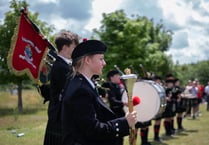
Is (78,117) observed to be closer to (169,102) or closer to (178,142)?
(178,142)

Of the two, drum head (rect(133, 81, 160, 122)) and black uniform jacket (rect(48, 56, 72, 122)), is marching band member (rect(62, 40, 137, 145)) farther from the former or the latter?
drum head (rect(133, 81, 160, 122))

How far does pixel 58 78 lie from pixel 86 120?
1.36 m

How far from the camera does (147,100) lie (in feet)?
25.7

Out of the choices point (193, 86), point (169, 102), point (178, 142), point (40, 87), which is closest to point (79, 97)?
point (40, 87)

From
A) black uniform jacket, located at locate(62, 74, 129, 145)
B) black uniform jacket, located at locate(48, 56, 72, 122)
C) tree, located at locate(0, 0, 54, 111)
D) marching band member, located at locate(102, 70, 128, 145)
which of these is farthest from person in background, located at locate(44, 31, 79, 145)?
tree, located at locate(0, 0, 54, 111)

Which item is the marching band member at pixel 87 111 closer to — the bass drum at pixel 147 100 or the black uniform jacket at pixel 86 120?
the black uniform jacket at pixel 86 120

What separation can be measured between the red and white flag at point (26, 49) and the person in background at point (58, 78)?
97 centimetres

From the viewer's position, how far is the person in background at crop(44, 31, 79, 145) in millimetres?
3877

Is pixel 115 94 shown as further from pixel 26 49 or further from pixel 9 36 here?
pixel 9 36

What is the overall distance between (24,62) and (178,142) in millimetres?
5715

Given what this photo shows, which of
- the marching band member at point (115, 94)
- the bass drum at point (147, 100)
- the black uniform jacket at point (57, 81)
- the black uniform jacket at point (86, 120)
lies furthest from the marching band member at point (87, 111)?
the bass drum at point (147, 100)

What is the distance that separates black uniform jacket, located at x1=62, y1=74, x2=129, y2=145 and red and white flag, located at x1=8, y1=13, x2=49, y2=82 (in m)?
2.26

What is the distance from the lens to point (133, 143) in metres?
3.26

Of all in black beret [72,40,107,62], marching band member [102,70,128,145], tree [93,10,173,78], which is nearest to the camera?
black beret [72,40,107,62]
